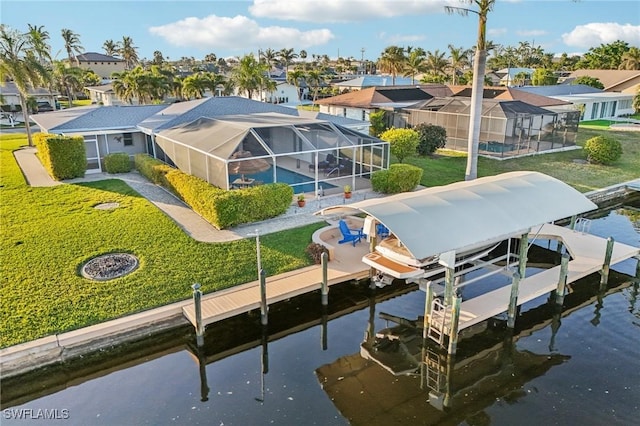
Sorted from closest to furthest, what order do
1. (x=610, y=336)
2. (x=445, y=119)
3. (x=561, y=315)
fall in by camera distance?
(x=610, y=336) → (x=561, y=315) → (x=445, y=119)

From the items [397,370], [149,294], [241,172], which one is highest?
[241,172]

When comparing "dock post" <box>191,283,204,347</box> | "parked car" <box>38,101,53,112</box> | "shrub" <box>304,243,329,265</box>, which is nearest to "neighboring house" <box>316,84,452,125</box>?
"shrub" <box>304,243,329,265</box>

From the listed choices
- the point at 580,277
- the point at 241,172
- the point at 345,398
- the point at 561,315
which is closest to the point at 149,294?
the point at 345,398

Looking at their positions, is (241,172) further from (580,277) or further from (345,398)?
(580,277)

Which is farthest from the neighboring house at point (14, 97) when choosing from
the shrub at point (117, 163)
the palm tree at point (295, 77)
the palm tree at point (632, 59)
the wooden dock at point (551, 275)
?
the palm tree at point (632, 59)

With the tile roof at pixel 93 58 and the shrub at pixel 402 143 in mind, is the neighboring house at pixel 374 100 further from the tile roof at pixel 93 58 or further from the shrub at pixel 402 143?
the tile roof at pixel 93 58

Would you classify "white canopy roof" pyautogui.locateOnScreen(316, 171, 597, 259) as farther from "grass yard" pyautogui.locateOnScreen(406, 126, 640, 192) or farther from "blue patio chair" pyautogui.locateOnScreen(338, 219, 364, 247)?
"grass yard" pyautogui.locateOnScreen(406, 126, 640, 192)

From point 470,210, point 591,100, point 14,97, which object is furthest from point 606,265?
point 14,97
